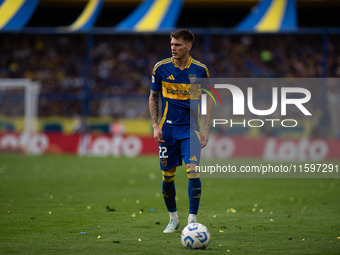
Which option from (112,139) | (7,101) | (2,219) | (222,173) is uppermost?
(7,101)

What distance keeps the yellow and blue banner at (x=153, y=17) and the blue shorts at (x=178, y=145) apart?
16220mm

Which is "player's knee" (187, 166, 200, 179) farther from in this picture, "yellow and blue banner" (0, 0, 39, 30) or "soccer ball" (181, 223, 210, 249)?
"yellow and blue banner" (0, 0, 39, 30)

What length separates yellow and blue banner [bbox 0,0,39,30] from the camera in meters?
23.2

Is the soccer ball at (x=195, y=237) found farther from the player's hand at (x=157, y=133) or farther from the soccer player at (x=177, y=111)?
the player's hand at (x=157, y=133)

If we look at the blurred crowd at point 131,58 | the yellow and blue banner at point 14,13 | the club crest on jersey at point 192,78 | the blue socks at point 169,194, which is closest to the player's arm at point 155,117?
the club crest on jersey at point 192,78

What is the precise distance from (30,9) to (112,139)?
264 inches

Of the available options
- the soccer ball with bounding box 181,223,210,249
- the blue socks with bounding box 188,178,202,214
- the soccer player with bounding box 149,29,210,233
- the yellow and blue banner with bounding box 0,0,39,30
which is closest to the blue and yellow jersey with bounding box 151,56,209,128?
the soccer player with bounding box 149,29,210,233

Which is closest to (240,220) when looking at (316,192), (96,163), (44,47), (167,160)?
(167,160)

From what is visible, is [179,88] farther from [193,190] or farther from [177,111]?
[193,190]

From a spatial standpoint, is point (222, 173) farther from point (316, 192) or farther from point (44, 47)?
point (44, 47)

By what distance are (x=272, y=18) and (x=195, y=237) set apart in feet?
64.3

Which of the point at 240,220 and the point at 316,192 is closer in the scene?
the point at 240,220

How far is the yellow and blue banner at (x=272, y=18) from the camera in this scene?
78.3 feet

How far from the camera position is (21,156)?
22156 millimetres
